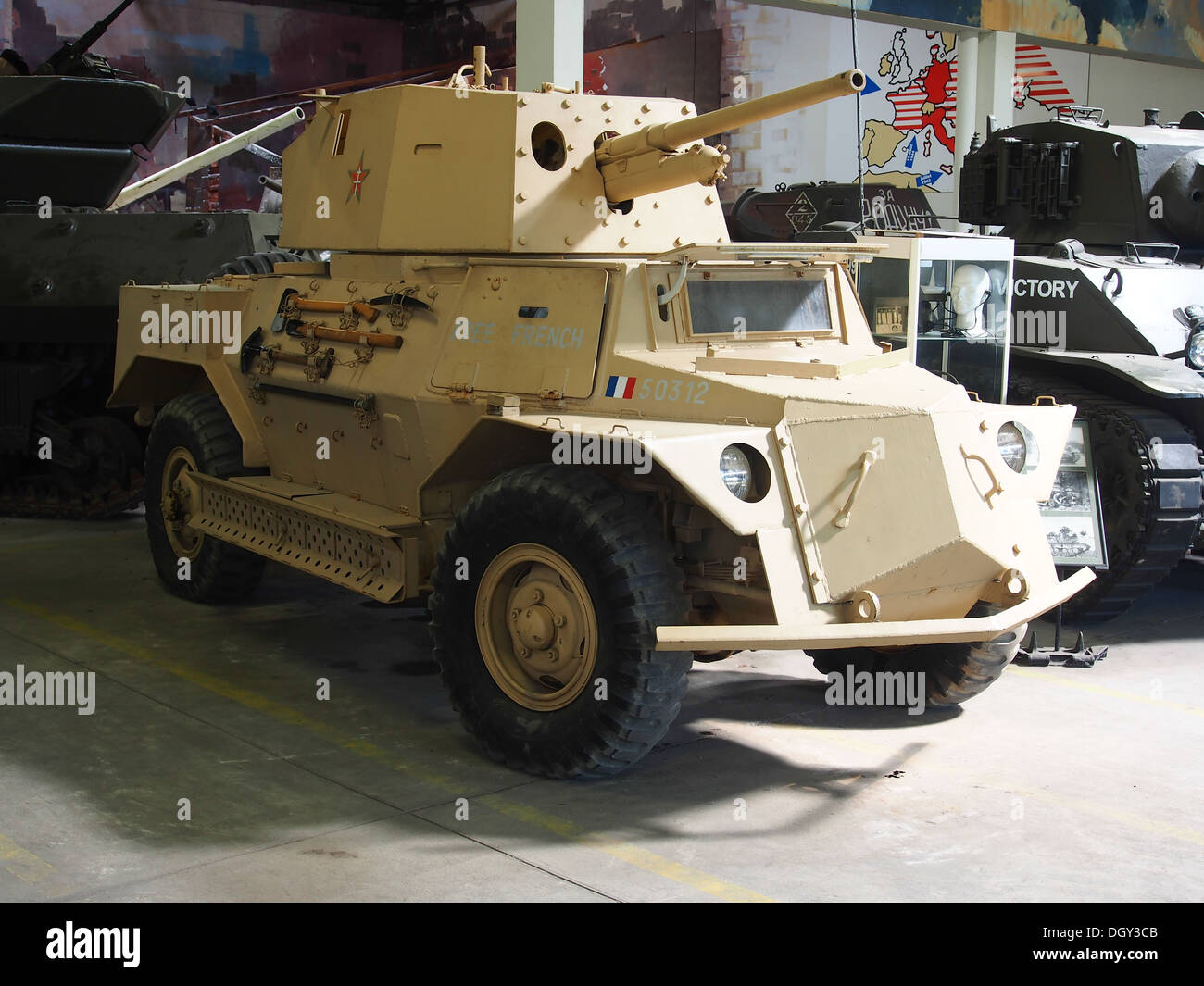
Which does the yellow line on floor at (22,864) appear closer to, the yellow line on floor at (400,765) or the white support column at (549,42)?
the yellow line on floor at (400,765)

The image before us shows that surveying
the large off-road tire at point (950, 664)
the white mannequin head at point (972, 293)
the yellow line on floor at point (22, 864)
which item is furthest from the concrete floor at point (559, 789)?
the white mannequin head at point (972, 293)

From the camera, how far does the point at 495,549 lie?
610 centimetres

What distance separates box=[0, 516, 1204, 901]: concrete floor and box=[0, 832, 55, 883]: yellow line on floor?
1 centimetres

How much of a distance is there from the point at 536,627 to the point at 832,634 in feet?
4.06

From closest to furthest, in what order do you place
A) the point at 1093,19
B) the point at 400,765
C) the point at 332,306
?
the point at 400,765 → the point at 332,306 → the point at 1093,19

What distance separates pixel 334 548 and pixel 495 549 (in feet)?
4.95

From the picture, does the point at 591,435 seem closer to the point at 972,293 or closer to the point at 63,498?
the point at 972,293

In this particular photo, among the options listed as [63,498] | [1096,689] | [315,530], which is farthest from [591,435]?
[63,498]

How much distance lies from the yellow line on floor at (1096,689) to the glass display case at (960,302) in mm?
2039

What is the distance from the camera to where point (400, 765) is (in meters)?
6.16

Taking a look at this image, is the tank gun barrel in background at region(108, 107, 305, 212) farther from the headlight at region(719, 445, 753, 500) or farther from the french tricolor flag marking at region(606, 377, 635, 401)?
the headlight at region(719, 445, 753, 500)

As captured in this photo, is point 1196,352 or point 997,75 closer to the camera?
point 1196,352

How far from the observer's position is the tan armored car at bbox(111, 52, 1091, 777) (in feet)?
18.5

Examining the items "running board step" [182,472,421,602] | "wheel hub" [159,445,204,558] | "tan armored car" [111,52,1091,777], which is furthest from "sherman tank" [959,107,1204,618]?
"wheel hub" [159,445,204,558]
